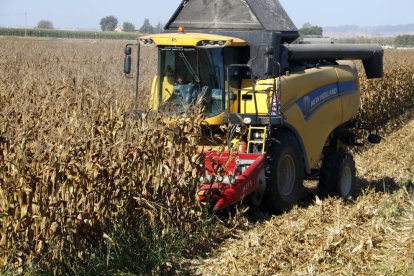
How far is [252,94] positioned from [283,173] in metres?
0.97

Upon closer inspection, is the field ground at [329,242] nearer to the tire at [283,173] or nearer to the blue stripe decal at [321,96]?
the tire at [283,173]

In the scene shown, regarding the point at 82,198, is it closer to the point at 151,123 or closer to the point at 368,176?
the point at 151,123

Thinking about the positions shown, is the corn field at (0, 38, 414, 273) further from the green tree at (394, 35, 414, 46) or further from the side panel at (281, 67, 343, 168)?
the green tree at (394, 35, 414, 46)

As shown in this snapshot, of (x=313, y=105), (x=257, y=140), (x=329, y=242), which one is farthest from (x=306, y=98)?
(x=329, y=242)

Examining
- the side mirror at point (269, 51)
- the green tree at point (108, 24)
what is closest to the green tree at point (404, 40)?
the green tree at point (108, 24)

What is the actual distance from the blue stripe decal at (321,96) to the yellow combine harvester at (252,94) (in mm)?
12

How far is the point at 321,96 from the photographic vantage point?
325 inches

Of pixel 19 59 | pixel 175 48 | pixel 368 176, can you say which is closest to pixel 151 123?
pixel 175 48

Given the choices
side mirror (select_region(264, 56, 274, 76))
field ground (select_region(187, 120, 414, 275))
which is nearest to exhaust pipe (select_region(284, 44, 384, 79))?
side mirror (select_region(264, 56, 274, 76))

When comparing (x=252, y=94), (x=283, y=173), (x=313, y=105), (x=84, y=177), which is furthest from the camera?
(x=313, y=105)

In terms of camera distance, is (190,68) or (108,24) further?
(108,24)

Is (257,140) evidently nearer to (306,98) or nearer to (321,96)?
(306,98)

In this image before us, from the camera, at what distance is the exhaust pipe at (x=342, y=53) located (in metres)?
8.23

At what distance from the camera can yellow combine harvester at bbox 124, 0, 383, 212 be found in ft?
22.5
